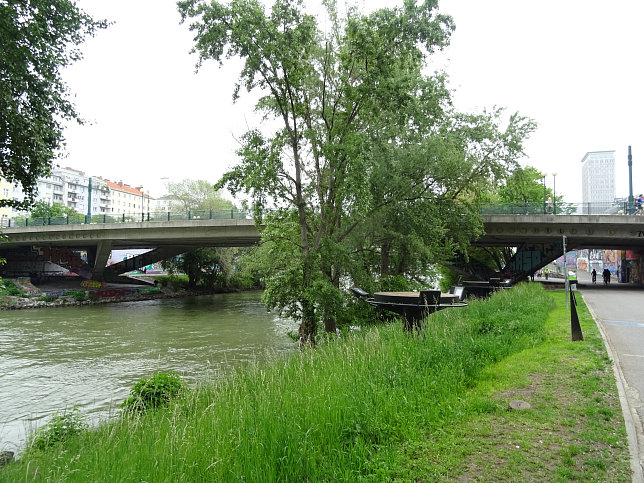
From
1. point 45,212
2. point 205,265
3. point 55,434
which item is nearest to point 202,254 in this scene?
point 205,265

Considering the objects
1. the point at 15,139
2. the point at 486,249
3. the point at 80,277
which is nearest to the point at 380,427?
the point at 15,139

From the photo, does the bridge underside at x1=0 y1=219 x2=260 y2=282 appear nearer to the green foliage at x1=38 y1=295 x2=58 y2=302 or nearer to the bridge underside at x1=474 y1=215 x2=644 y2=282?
the green foliage at x1=38 y1=295 x2=58 y2=302

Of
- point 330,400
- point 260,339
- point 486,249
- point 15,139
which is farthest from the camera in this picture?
point 486,249

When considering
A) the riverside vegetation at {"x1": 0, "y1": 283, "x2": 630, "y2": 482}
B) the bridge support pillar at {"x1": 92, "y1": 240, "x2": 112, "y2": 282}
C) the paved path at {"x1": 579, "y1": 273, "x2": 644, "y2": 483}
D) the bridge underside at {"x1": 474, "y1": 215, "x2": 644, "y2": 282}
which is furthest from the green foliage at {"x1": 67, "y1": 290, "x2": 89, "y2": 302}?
the paved path at {"x1": 579, "y1": 273, "x2": 644, "y2": 483}

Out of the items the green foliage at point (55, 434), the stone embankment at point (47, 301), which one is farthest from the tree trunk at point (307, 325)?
the stone embankment at point (47, 301)

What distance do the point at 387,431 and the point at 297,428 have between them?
0.92m

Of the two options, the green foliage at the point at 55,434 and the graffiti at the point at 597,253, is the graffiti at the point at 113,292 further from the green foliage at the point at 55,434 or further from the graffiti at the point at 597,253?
the graffiti at the point at 597,253

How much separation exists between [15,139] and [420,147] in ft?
41.7

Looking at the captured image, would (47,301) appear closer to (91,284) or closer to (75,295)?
(75,295)

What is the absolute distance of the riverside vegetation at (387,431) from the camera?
3.70 meters

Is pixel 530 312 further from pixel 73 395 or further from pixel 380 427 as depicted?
pixel 73 395

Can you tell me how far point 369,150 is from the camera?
1410 centimetres

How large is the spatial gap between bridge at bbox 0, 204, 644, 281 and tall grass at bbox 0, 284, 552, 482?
22860mm

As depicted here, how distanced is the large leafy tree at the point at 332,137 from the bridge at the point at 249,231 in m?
13.1
